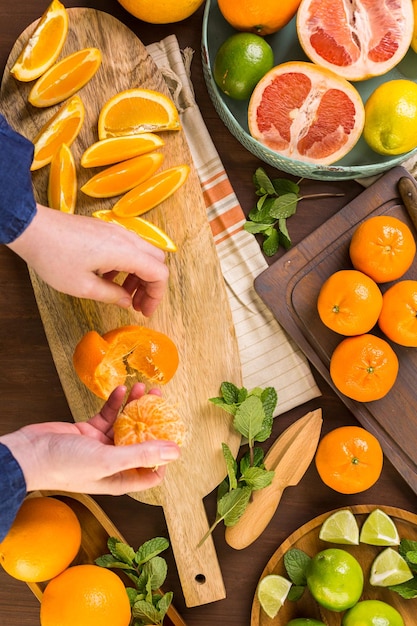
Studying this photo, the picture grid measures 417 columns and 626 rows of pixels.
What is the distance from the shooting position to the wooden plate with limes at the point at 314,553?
5.61 ft

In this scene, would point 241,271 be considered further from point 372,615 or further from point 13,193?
point 372,615

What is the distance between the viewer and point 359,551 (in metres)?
1.73

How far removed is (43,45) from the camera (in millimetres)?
1633

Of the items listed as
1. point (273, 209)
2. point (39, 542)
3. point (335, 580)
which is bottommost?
point (335, 580)

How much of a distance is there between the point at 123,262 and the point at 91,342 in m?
0.24

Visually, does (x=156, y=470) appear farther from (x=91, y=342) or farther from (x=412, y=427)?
(x=412, y=427)

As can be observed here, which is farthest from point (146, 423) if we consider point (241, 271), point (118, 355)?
point (241, 271)

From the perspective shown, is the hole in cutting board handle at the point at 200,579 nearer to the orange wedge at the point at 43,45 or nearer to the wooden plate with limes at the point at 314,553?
the wooden plate with limes at the point at 314,553

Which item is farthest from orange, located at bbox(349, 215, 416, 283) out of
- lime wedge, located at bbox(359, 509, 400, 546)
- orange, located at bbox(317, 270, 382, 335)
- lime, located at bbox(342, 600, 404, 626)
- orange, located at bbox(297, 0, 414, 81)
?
lime, located at bbox(342, 600, 404, 626)

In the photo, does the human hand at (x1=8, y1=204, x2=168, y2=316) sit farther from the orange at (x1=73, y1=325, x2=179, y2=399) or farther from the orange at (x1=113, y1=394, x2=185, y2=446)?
the orange at (x1=113, y1=394, x2=185, y2=446)

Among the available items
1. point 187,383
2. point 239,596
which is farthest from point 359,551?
point 187,383

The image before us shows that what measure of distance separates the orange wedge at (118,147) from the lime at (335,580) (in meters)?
1.13

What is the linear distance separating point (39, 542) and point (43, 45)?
1236 mm

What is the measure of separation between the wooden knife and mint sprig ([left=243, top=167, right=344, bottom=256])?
474 millimetres
